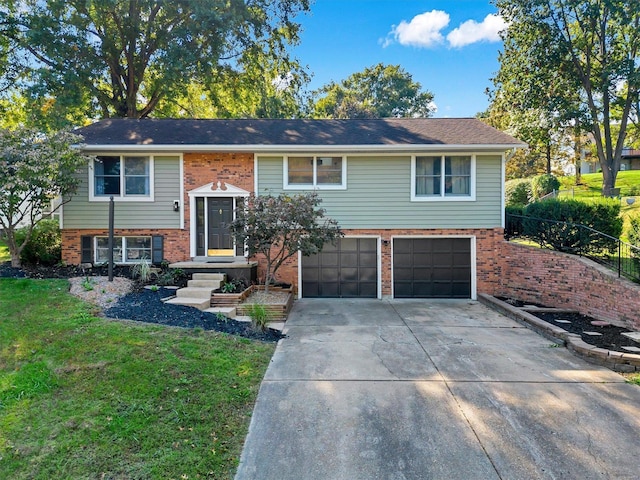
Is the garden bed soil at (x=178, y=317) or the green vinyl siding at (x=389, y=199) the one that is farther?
the green vinyl siding at (x=389, y=199)

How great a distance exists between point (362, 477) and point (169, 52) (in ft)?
61.3

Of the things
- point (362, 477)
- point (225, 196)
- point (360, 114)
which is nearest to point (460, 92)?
point (360, 114)

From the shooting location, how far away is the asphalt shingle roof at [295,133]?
33.2 ft

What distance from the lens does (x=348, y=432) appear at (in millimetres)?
3582

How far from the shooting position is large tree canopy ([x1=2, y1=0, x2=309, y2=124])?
14953 millimetres

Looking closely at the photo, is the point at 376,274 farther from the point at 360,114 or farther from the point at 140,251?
the point at 360,114

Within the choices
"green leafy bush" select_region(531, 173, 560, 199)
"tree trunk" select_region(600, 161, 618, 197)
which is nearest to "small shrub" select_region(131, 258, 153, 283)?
"tree trunk" select_region(600, 161, 618, 197)

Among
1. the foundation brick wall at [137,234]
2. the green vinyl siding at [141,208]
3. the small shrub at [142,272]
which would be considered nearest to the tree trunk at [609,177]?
the foundation brick wall at [137,234]

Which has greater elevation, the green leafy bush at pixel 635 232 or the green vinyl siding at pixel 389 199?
the green vinyl siding at pixel 389 199

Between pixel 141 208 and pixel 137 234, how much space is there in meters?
0.79

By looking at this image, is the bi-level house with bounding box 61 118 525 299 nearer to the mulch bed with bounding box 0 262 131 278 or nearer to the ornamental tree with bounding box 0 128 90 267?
the mulch bed with bounding box 0 262 131 278

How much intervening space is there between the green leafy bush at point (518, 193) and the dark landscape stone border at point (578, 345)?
12913 mm

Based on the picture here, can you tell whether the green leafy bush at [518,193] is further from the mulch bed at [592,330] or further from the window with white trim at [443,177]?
the mulch bed at [592,330]

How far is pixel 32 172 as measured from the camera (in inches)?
323
